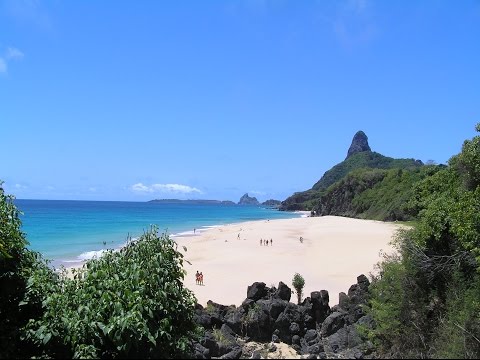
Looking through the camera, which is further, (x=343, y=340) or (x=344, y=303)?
(x=344, y=303)

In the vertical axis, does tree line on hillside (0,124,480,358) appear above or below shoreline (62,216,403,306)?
above

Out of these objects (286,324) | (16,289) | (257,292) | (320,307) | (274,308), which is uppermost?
(16,289)

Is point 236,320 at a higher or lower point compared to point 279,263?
higher

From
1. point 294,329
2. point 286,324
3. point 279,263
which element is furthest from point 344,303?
point 279,263

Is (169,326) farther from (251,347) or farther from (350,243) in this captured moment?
(350,243)

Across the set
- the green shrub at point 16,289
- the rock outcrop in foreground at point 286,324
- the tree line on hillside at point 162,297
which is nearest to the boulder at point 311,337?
the rock outcrop in foreground at point 286,324

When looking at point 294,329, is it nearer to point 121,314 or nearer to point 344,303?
point 344,303

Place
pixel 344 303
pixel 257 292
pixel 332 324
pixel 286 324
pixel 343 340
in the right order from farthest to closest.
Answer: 1. pixel 257 292
2. pixel 344 303
3. pixel 332 324
4. pixel 286 324
5. pixel 343 340

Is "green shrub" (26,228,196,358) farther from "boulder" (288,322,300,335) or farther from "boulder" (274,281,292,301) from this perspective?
"boulder" (274,281,292,301)

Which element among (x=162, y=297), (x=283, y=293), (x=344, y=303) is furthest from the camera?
(x=283, y=293)

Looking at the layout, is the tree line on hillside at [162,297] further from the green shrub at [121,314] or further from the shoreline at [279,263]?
the shoreline at [279,263]

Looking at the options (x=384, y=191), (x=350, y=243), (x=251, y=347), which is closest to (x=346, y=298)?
(x=251, y=347)

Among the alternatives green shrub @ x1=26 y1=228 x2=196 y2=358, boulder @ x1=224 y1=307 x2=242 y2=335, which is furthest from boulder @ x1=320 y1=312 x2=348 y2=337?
green shrub @ x1=26 y1=228 x2=196 y2=358

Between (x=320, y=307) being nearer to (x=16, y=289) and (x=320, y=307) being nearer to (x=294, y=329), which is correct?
(x=294, y=329)
